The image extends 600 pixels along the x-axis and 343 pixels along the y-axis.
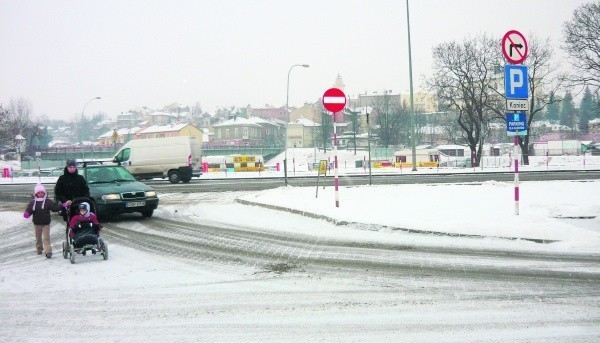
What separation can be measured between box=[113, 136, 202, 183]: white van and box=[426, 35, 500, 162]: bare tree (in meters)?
28.8

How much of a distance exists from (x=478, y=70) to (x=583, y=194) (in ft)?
116

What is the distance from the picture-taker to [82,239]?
7.85 meters

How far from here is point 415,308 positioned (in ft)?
16.7

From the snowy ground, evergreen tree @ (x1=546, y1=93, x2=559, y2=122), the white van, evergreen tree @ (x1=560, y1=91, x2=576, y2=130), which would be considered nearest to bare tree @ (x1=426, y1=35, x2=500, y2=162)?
the white van

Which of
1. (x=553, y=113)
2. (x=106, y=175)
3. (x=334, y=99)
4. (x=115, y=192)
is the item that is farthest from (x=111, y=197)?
(x=553, y=113)

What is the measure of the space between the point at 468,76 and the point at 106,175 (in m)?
41.9

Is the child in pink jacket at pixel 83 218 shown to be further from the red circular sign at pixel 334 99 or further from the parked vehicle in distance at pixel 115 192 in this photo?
the red circular sign at pixel 334 99

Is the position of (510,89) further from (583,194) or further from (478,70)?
(478,70)

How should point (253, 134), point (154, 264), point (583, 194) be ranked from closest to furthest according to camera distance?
1. point (154, 264)
2. point (583, 194)
3. point (253, 134)

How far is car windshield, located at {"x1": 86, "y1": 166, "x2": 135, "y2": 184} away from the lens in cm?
1316

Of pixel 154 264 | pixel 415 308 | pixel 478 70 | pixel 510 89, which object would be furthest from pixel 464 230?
pixel 478 70

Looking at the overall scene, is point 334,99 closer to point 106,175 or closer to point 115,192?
point 115,192

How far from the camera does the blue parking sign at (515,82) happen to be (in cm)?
1048

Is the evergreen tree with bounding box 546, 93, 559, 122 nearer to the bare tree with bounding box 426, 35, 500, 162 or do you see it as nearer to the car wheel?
the bare tree with bounding box 426, 35, 500, 162
